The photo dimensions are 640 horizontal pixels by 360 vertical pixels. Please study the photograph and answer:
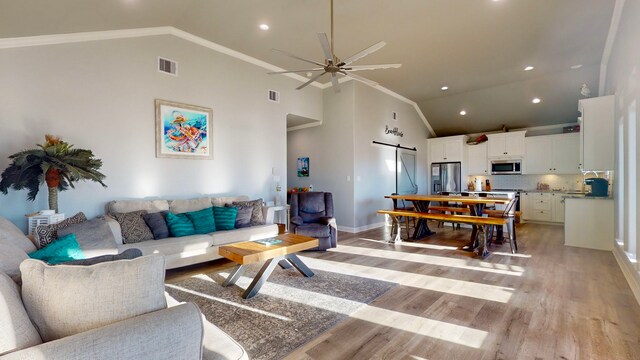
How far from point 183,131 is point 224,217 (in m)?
1.53

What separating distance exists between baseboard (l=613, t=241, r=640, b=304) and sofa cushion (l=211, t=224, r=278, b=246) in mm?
4277

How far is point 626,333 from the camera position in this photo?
2.22 metres

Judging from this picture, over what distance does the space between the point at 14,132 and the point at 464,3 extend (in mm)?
5575

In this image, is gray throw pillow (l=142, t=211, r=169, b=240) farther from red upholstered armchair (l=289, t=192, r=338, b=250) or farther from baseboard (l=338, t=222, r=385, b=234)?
baseboard (l=338, t=222, r=385, b=234)

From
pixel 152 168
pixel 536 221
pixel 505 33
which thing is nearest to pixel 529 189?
pixel 536 221

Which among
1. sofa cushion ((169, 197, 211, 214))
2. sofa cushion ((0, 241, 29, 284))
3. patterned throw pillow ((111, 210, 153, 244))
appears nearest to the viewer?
sofa cushion ((0, 241, 29, 284))

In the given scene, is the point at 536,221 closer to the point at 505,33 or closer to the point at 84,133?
the point at 505,33

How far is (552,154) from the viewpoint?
7.53 meters

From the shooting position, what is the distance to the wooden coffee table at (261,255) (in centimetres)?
283

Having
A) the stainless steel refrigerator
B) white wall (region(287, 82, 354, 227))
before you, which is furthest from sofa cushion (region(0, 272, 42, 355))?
the stainless steel refrigerator

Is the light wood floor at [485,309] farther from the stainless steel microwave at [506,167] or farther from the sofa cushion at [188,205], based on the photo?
the stainless steel microwave at [506,167]

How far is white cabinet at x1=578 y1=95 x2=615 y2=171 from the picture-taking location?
4.45 meters

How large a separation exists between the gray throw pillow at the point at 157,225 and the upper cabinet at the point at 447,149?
7.96 metres

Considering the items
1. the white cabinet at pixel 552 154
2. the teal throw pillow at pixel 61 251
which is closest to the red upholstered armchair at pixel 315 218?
the teal throw pillow at pixel 61 251
